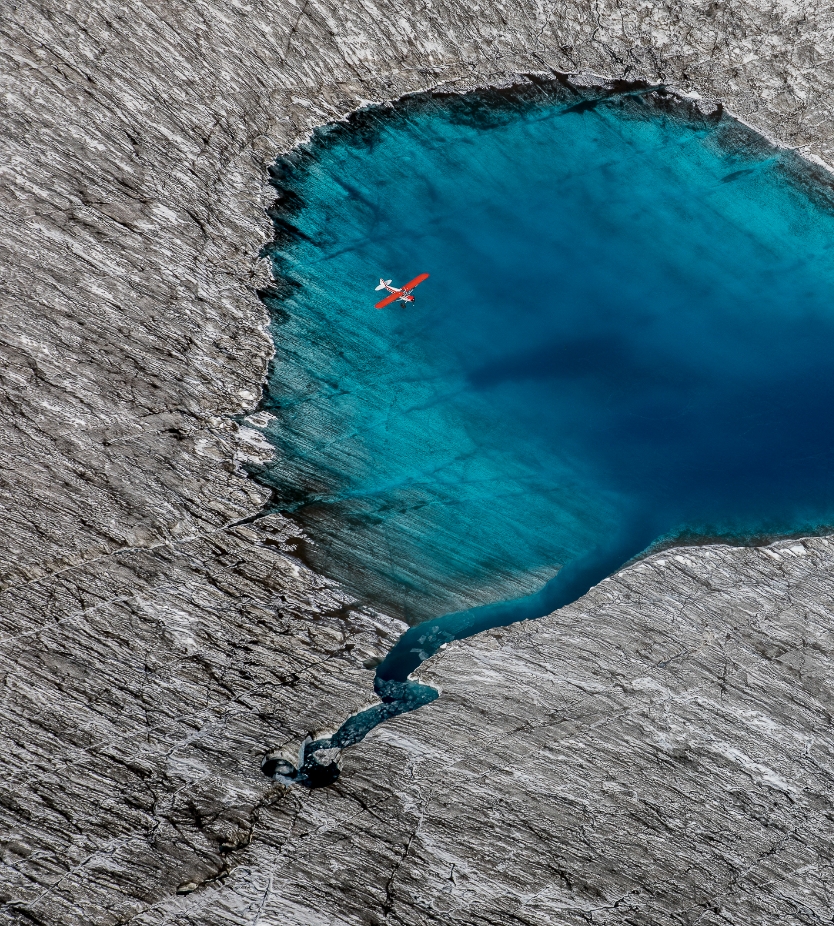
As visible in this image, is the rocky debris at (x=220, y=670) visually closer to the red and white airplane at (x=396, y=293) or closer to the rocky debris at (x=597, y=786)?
the rocky debris at (x=597, y=786)

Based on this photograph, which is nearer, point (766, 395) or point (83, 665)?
point (83, 665)

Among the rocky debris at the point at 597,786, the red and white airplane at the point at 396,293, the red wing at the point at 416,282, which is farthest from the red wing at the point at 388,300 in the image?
the rocky debris at the point at 597,786

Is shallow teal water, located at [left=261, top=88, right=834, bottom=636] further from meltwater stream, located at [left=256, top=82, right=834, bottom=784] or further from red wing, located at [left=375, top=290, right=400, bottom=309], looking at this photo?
red wing, located at [left=375, top=290, right=400, bottom=309]

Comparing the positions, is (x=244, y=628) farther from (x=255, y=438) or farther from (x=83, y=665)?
(x=255, y=438)

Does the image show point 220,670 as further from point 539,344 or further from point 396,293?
point 539,344

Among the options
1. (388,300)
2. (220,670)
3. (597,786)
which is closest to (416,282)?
(388,300)

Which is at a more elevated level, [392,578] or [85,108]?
[85,108]

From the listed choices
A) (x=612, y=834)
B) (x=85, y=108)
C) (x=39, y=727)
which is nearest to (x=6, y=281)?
(x=85, y=108)

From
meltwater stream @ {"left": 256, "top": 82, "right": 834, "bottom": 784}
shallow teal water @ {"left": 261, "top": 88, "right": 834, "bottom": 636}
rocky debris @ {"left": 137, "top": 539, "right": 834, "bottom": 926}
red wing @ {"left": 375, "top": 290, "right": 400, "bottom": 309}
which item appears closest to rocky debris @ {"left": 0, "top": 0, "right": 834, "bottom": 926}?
rocky debris @ {"left": 137, "top": 539, "right": 834, "bottom": 926}
